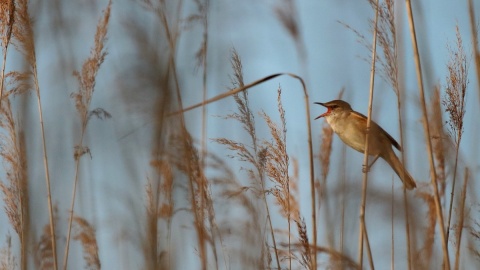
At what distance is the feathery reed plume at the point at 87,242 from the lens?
2151 mm

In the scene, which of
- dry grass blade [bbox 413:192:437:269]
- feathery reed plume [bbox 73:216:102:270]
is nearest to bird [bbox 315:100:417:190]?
dry grass blade [bbox 413:192:437:269]

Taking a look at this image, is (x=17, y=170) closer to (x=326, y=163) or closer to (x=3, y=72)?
(x=3, y=72)

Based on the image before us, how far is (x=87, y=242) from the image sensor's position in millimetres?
2275

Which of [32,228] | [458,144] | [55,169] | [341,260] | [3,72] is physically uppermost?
[3,72]

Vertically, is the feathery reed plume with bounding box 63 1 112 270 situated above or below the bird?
below

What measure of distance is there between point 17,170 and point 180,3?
93cm

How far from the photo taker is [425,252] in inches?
88.4

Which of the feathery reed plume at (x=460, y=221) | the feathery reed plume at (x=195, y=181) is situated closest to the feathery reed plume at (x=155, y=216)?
the feathery reed plume at (x=195, y=181)

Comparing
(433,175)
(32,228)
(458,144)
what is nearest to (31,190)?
(32,228)

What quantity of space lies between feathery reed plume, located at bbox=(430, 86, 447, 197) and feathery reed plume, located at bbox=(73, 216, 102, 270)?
1.26 meters

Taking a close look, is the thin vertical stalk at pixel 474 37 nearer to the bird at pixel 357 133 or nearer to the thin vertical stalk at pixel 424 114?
the thin vertical stalk at pixel 424 114

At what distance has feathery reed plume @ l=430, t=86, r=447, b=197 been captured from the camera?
239cm

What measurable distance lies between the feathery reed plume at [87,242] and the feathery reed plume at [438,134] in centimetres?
126

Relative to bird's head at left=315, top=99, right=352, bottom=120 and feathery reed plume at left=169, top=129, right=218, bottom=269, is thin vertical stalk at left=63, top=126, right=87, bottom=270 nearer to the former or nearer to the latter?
feathery reed plume at left=169, top=129, right=218, bottom=269
